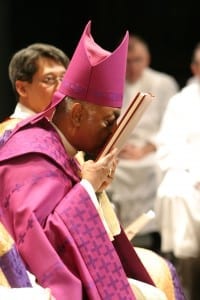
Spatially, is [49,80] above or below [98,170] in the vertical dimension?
above

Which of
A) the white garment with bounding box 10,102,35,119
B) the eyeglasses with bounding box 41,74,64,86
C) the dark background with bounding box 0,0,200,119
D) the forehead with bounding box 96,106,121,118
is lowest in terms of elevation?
the dark background with bounding box 0,0,200,119

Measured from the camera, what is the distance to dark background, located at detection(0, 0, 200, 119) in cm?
557

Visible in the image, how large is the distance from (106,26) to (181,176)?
214cm

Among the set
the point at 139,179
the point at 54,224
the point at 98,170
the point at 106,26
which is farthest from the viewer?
the point at 106,26

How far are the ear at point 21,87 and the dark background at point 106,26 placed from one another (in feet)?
6.97

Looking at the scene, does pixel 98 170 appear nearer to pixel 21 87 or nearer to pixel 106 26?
pixel 21 87

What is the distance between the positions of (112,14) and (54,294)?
3974 mm

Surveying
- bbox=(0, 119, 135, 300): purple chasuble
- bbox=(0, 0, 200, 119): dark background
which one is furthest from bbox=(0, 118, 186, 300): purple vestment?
bbox=(0, 0, 200, 119): dark background

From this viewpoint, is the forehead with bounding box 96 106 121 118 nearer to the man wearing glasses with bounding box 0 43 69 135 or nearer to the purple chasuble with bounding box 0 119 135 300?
the purple chasuble with bounding box 0 119 135 300

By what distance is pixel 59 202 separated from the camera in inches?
94.2

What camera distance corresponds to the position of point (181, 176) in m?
4.21

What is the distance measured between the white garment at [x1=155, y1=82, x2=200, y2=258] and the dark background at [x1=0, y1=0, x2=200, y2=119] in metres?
1.29

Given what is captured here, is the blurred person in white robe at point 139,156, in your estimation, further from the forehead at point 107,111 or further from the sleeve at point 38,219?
the sleeve at point 38,219

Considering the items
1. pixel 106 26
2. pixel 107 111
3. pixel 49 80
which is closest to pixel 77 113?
pixel 107 111
